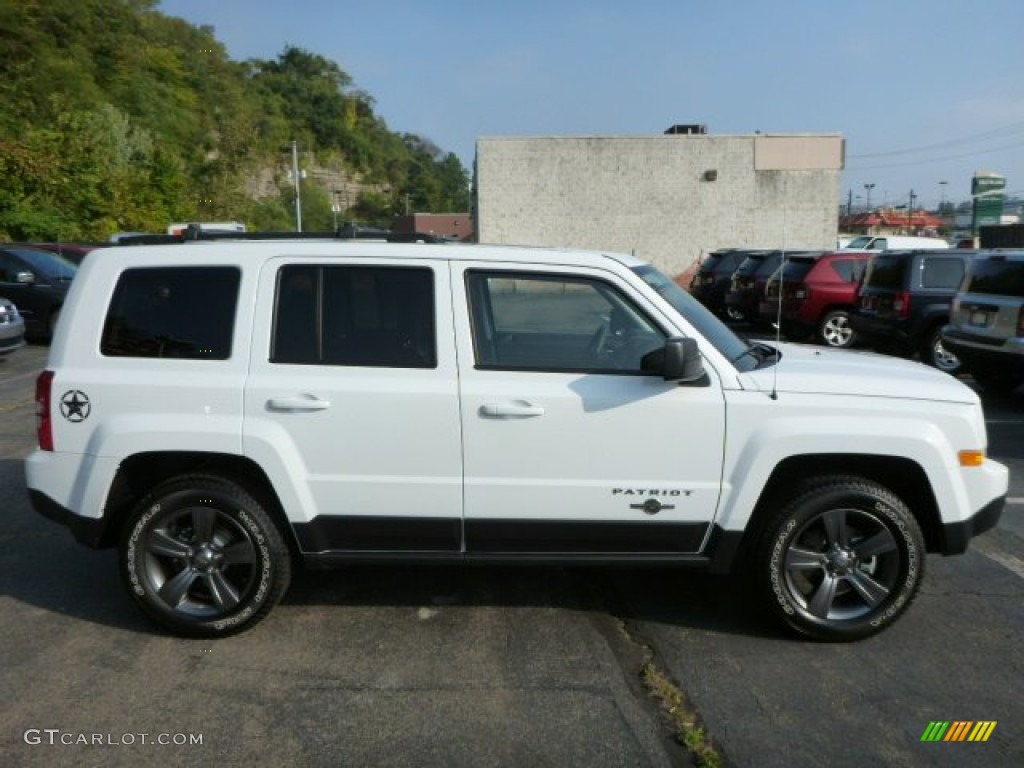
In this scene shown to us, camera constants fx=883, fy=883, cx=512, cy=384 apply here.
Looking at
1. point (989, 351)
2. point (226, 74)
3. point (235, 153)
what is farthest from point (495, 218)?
point (226, 74)

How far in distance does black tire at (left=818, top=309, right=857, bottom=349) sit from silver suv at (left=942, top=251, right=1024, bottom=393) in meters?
4.50

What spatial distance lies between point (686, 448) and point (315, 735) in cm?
194

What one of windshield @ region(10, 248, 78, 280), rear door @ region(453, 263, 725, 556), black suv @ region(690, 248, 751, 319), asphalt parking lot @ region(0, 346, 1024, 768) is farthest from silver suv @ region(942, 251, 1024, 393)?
windshield @ region(10, 248, 78, 280)

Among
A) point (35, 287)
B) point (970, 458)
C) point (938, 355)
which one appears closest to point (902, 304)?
point (938, 355)

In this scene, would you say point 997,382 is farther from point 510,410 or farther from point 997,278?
point 510,410

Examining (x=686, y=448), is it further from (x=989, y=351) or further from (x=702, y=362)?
(x=989, y=351)

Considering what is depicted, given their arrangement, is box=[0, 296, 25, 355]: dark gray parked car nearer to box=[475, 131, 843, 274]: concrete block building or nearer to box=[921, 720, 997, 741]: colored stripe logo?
→ box=[921, 720, 997, 741]: colored stripe logo

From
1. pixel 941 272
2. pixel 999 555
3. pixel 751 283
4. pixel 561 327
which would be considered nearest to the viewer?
pixel 561 327

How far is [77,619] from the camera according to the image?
14.4 ft

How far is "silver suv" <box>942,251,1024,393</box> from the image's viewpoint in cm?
934

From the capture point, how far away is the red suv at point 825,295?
15.1 m

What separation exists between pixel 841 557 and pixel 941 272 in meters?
9.73

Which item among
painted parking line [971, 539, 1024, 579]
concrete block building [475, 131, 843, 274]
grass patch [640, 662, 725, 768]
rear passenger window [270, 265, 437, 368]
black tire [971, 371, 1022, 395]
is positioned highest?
concrete block building [475, 131, 843, 274]

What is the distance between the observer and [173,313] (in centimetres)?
413
